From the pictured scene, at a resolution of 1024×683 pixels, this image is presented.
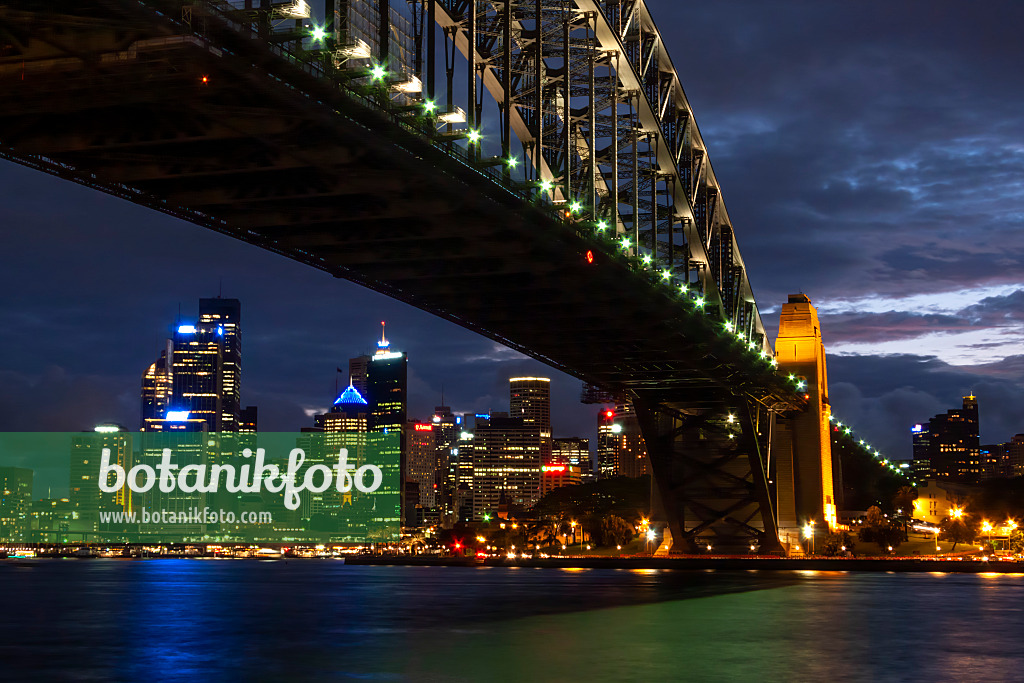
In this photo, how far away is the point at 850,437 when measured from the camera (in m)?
161

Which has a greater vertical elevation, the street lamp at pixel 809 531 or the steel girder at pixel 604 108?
the steel girder at pixel 604 108

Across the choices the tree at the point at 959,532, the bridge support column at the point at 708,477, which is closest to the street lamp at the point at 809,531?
the bridge support column at the point at 708,477

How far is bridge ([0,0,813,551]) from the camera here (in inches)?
1156

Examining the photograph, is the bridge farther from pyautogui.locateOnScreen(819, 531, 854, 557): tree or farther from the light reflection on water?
pyautogui.locateOnScreen(819, 531, 854, 557): tree

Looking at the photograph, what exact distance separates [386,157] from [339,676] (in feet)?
48.9

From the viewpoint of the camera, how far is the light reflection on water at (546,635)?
32.5m

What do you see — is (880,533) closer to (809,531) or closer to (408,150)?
(809,531)

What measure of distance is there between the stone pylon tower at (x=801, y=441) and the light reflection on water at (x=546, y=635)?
80.2 feet

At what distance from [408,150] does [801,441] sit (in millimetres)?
74434

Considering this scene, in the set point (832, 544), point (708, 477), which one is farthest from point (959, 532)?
point (708, 477)

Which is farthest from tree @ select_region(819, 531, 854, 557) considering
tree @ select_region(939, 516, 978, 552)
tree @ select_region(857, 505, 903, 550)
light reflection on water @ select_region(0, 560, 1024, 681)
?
tree @ select_region(939, 516, 978, 552)

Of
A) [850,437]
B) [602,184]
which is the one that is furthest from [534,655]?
[850,437]

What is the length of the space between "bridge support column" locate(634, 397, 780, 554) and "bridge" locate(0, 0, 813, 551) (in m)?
10.9

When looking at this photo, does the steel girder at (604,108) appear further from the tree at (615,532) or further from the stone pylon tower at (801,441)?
the tree at (615,532)
